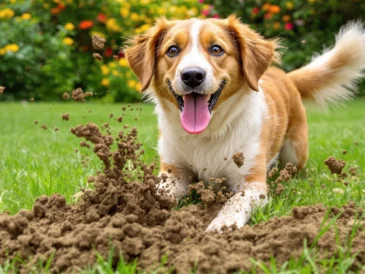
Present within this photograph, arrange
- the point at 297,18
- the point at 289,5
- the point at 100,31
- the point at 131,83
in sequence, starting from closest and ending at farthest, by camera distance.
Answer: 1. the point at 131,83
2. the point at 100,31
3. the point at 289,5
4. the point at 297,18

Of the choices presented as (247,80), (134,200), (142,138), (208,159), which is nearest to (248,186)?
(208,159)

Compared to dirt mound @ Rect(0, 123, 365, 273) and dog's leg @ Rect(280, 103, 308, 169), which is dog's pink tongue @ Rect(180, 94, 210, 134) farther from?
dog's leg @ Rect(280, 103, 308, 169)

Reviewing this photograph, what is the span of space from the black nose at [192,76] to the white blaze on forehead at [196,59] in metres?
0.03

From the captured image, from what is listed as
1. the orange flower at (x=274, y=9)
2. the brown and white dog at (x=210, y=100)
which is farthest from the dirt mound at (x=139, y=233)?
the orange flower at (x=274, y=9)

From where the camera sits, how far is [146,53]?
3672 mm

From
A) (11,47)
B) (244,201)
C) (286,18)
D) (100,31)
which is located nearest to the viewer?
(244,201)

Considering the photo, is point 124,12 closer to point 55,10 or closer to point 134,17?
point 134,17

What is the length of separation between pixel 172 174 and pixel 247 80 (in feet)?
2.62

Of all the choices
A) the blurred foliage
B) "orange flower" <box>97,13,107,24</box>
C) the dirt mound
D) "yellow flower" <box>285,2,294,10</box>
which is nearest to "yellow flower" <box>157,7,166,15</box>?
"orange flower" <box>97,13,107,24</box>

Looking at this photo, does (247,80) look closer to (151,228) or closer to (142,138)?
(151,228)

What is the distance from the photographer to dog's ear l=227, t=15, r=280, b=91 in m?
3.54

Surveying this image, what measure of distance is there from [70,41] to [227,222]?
9.44 meters

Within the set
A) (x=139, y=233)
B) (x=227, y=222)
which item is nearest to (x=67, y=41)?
(x=227, y=222)

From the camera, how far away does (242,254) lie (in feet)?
7.37
